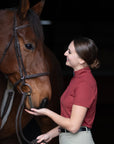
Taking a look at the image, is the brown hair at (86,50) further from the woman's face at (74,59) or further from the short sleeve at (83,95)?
the short sleeve at (83,95)

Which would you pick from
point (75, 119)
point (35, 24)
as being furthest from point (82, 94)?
point (35, 24)

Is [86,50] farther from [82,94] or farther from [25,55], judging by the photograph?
[25,55]

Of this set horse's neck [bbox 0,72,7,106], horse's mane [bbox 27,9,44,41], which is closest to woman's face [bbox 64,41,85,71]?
horse's mane [bbox 27,9,44,41]

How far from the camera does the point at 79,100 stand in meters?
1.53

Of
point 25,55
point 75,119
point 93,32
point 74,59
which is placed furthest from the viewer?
point 93,32

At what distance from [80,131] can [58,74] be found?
1777 millimetres

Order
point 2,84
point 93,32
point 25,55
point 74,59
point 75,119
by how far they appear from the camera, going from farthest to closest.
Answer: point 93,32 → point 2,84 → point 25,55 → point 74,59 → point 75,119

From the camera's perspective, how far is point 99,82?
6133 millimetres

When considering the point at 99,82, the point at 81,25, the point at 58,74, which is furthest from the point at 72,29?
the point at 58,74

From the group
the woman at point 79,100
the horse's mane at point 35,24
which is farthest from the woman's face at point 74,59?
the horse's mane at point 35,24

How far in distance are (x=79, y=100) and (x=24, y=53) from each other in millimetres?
701

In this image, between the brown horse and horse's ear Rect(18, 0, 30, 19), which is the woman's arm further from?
horse's ear Rect(18, 0, 30, 19)

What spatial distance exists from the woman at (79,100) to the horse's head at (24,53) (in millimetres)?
354

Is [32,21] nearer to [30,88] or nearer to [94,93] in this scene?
[30,88]
